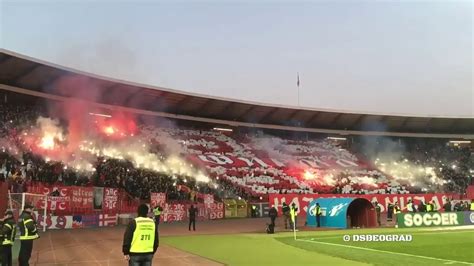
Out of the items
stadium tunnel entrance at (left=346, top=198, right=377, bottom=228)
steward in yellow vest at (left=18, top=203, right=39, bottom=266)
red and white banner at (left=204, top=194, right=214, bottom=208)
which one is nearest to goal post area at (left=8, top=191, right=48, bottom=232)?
steward in yellow vest at (left=18, top=203, right=39, bottom=266)

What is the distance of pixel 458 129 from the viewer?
57.3 metres

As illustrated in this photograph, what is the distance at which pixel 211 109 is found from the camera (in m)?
46.5

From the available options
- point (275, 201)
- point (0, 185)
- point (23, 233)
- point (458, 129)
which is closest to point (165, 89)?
point (275, 201)

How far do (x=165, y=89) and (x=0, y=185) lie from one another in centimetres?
1955

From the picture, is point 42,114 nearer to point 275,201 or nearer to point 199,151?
point 199,151

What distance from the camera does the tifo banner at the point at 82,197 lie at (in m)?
26.6

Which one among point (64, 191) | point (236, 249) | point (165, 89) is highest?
point (165, 89)

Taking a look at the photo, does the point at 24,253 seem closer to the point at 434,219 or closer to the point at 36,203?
the point at 36,203

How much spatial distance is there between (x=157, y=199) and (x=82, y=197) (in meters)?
5.84

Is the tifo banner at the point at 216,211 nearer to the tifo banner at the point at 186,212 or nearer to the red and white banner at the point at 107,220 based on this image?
the tifo banner at the point at 186,212

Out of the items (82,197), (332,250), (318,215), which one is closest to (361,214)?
(318,215)

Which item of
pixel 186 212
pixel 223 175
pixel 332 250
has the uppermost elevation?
pixel 223 175

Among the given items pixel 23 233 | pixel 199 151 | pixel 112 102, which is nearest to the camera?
pixel 23 233

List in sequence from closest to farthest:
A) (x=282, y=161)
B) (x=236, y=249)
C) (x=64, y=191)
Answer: (x=236, y=249), (x=64, y=191), (x=282, y=161)
